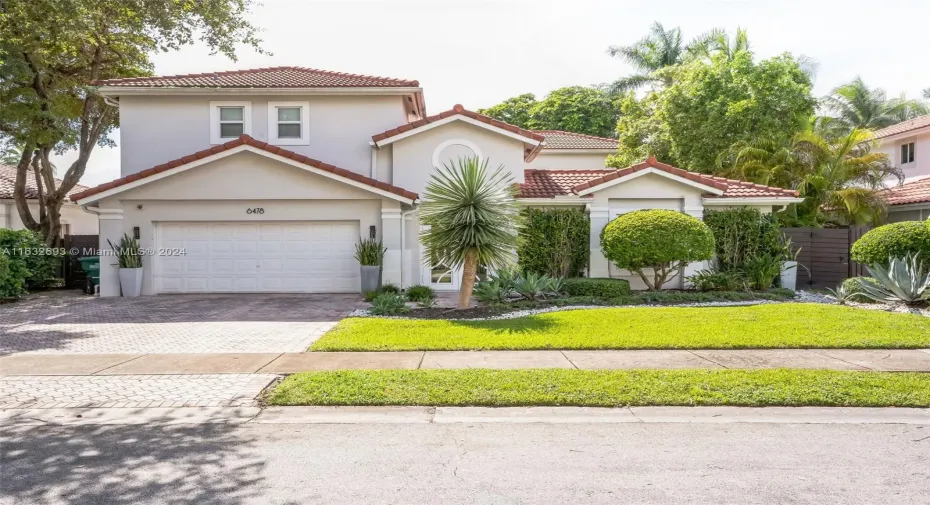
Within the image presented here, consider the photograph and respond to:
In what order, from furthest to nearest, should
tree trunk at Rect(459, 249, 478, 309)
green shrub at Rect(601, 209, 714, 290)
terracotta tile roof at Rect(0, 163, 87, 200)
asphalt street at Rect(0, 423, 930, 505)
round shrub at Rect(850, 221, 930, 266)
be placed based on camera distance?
terracotta tile roof at Rect(0, 163, 87, 200) < green shrub at Rect(601, 209, 714, 290) < round shrub at Rect(850, 221, 930, 266) < tree trunk at Rect(459, 249, 478, 309) < asphalt street at Rect(0, 423, 930, 505)

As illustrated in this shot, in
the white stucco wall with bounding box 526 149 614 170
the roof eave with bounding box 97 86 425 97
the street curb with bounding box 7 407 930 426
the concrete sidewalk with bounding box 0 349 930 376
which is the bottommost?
the street curb with bounding box 7 407 930 426

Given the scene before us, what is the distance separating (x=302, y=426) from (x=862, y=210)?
1999 cm

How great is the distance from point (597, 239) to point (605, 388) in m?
10.6

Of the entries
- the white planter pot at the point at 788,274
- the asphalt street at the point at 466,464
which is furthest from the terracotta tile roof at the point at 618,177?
the asphalt street at the point at 466,464

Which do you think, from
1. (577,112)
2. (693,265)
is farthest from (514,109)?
(693,265)

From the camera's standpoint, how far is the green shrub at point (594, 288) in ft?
48.6

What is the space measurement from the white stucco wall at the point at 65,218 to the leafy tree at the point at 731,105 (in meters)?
24.4

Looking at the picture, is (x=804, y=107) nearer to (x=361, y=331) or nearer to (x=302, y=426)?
(x=361, y=331)

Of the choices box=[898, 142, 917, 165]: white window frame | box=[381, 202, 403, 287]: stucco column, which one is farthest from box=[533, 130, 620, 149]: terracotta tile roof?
box=[381, 202, 403, 287]: stucco column

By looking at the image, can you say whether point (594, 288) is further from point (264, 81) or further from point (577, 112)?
point (577, 112)

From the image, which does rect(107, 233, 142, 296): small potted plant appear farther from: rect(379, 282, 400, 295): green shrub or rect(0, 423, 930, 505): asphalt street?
rect(0, 423, 930, 505): asphalt street

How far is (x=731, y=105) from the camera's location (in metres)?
22.5

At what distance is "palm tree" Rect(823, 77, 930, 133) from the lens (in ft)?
124

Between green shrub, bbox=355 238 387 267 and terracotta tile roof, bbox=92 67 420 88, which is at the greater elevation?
terracotta tile roof, bbox=92 67 420 88
